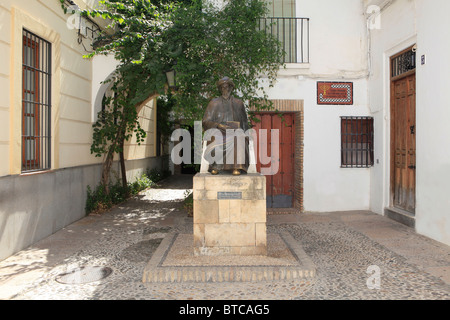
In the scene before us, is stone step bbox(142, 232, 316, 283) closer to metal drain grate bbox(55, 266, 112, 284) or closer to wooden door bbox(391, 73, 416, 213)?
metal drain grate bbox(55, 266, 112, 284)

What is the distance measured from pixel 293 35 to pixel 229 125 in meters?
4.18

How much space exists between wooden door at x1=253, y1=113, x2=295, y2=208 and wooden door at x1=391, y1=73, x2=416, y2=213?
2029mm

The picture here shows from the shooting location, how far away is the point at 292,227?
6340 millimetres

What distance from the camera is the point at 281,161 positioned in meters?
7.96

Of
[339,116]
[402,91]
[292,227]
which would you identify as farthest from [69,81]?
[402,91]

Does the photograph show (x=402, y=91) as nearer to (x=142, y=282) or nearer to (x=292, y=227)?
(x=292, y=227)

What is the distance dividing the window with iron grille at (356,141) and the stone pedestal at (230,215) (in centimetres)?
387

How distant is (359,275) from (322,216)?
325 cm

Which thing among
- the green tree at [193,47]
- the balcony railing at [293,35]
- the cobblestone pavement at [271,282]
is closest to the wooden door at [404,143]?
the cobblestone pavement at [271,282]

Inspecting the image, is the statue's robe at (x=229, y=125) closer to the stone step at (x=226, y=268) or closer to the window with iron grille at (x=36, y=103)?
the stone step at (x=226, y=268)

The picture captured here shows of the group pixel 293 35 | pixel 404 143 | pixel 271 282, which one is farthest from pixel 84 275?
pixel 293 35

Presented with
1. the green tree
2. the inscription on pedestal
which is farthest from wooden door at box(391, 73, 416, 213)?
the inscription on pedestal

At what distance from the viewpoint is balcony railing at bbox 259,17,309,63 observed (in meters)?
7.60

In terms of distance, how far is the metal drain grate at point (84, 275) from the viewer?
12.7 ft
